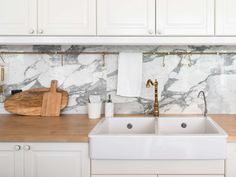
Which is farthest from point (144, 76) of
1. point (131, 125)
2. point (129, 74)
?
point (131, 125)

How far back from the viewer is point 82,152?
175cm

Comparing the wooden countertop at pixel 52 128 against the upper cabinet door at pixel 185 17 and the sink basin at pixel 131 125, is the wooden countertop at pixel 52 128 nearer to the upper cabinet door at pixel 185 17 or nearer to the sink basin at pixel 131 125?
the sink basin at pixel 131 125

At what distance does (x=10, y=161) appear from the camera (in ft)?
5.83

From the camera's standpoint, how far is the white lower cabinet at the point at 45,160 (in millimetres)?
1754

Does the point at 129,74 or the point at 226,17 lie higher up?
the point at 226,17

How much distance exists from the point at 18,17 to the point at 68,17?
1.10 ft

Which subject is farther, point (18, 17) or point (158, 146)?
point (18, 17)

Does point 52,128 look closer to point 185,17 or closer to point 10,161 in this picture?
point 10,161

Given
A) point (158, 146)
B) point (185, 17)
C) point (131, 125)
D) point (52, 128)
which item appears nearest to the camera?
point (158, 146)

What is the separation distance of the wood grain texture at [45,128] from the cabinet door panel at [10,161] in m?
0.05

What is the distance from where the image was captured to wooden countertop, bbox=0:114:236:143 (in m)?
1.75

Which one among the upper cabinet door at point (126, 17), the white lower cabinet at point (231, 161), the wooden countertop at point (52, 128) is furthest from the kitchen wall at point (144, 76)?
the white lower cabinet at point (231, 161)

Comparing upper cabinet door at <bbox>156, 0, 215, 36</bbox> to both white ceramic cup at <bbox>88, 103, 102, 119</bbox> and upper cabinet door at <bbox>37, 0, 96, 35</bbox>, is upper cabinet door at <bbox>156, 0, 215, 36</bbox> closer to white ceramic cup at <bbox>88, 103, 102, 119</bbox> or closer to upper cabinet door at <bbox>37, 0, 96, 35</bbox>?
upper cabinet door at <bbox>37, 0, 96, 35</bbox>

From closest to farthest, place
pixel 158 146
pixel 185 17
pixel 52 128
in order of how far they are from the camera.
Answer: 1. pixel 158 146
2. pixel 52 128
3. pixel 185 17
